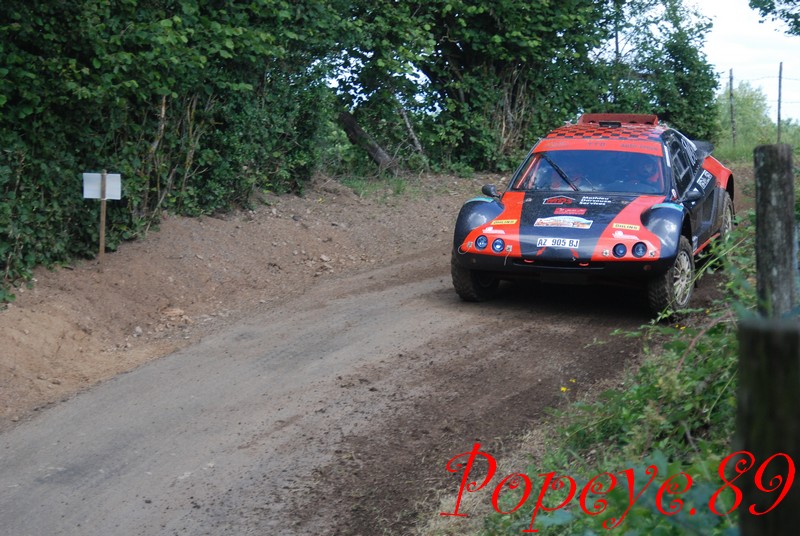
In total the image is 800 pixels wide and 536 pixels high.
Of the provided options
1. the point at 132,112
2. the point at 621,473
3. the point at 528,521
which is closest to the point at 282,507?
the point at 528,521

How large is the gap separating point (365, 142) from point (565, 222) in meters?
8.49

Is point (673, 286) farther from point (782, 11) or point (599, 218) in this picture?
point (782, 11)

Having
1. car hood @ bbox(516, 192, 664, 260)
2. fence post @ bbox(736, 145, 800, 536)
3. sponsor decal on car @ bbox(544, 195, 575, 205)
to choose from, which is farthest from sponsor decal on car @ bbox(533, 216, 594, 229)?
fence post @ bbox(736, 145, 800, 536)

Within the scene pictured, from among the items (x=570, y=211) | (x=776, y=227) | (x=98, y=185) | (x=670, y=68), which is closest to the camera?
(x=776, y=227)

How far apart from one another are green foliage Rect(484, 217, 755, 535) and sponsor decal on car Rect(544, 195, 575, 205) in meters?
3.24

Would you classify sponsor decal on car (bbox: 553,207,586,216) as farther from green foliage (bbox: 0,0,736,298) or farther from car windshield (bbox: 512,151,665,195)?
green foliage (bbox: 0,0,736,298)

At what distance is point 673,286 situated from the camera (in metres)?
8.15

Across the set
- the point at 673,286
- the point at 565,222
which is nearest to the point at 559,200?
the point at 565,222

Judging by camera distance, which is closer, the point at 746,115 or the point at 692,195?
the point at 692,195

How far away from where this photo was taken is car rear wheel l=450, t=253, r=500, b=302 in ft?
29.5

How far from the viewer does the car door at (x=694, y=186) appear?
29.8ft

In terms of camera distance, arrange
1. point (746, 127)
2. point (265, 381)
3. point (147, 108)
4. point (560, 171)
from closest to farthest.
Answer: point (265, 381), point (560, 171), point (147, 108), point (746, 127)

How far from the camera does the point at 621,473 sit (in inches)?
157

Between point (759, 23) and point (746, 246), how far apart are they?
17720 mm
